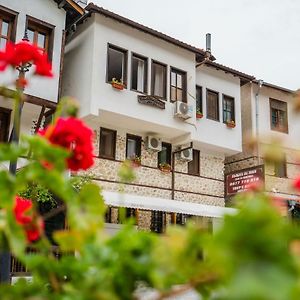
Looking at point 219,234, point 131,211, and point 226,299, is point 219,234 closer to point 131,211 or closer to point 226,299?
point 226,299

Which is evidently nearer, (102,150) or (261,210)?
(261,210)

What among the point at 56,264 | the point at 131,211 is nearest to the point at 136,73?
the point at 131,211

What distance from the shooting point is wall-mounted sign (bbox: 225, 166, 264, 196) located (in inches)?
623

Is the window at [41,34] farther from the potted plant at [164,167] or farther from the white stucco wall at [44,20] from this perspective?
the potted plant at [164,167]

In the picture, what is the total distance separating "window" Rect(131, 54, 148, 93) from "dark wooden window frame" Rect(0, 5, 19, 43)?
4097 mm

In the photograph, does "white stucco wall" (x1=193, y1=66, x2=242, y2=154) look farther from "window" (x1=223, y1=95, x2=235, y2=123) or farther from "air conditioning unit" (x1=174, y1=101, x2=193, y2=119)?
"air conditioning unit" (x1=174, y1=101, x2=193, y2=119)

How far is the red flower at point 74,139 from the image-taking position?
1477 mm

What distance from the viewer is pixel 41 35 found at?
44.7 feet

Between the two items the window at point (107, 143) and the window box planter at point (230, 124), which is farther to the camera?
the window box planter at point (230, 124)

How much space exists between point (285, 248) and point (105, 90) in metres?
13.8

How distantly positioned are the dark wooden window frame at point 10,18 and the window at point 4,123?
201 centimetres

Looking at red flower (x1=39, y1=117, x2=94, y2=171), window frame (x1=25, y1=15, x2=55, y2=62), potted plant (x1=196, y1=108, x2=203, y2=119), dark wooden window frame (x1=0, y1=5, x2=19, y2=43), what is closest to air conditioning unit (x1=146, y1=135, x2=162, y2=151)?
potted plant (x1=196, y1=108, x2=203, y2=119)

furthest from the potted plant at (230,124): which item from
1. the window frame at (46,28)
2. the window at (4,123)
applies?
the window at (4,123)

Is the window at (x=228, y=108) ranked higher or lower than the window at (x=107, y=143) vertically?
higher
